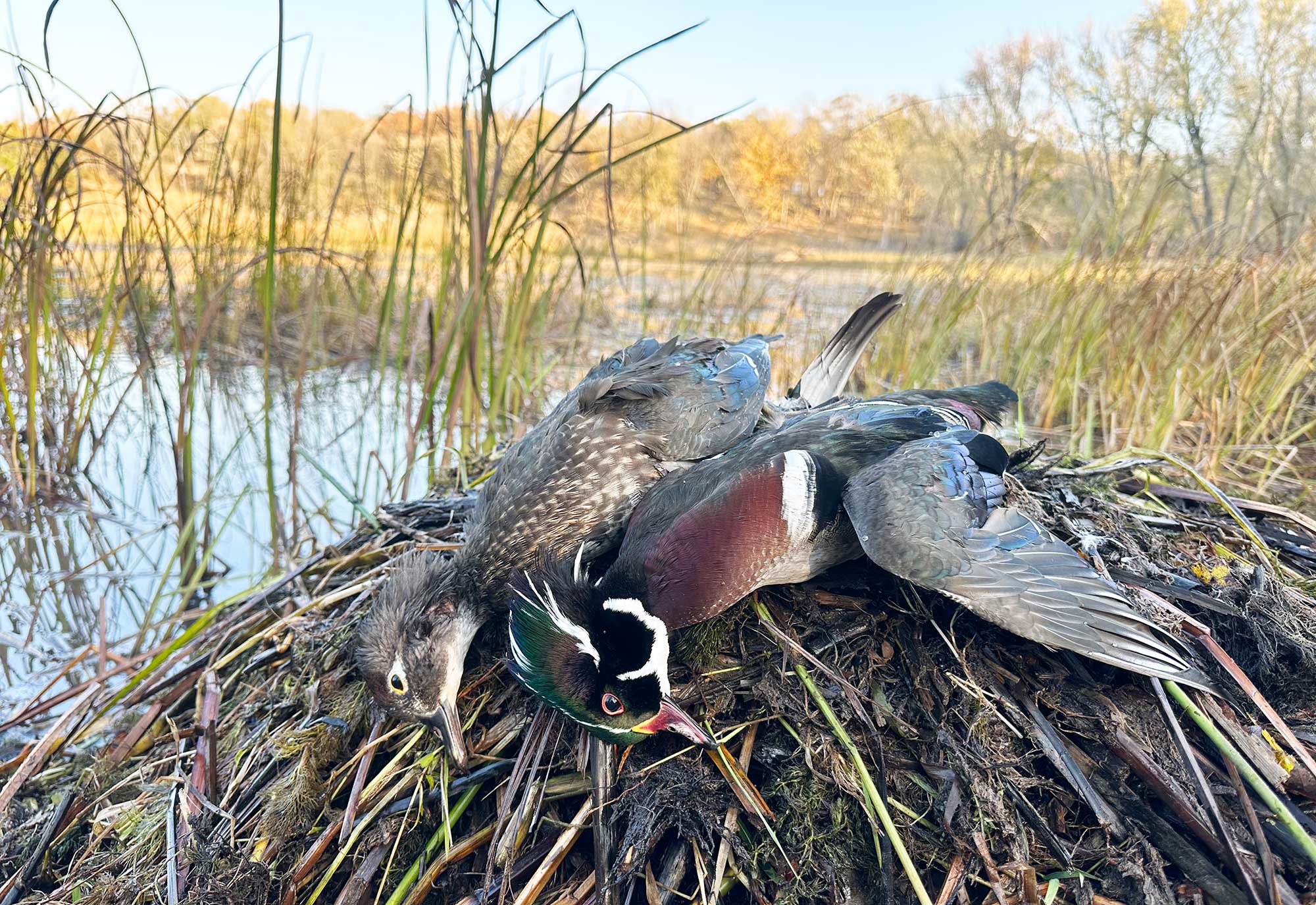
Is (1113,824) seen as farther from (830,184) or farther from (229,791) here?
(830,184)

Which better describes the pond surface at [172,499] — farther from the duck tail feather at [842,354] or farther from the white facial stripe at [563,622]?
the duck tail feather at [842,354]

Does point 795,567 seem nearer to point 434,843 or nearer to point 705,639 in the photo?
point 705,639

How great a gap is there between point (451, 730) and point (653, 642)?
62 cm

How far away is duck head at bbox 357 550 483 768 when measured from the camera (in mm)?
2107

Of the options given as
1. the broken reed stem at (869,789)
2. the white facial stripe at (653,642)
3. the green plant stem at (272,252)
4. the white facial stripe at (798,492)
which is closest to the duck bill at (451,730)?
the white facial stripe at (653,642)

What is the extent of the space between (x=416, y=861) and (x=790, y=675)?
1.09 meters

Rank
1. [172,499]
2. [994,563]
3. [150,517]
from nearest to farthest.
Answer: [994,563]
[150,517]
[172,499]

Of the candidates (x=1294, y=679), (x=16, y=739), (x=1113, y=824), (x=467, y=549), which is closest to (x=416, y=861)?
(x=467, y=549)

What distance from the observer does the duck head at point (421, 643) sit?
2107mm

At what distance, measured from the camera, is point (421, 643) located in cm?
223

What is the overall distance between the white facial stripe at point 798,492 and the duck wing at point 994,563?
12 cm

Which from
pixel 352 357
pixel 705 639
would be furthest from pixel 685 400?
pixel 352 357

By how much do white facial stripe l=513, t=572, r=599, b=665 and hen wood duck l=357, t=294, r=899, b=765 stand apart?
0.87 ft

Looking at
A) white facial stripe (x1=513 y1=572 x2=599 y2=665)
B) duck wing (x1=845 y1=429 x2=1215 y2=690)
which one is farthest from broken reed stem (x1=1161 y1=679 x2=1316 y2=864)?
white facial stripe (x1=513 y1=572 x2=599 y2=665)
